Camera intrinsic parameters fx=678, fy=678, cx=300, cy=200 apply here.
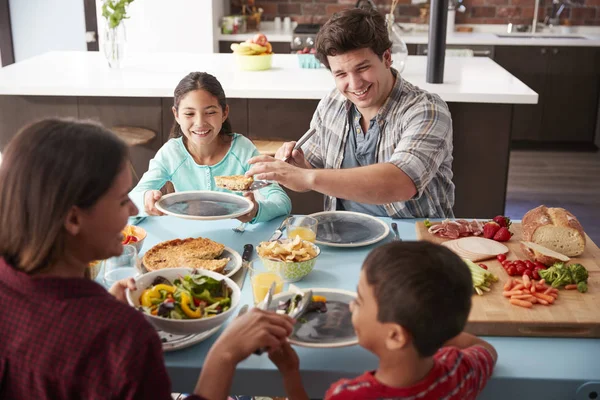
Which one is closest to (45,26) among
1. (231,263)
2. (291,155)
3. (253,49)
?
(253,49)

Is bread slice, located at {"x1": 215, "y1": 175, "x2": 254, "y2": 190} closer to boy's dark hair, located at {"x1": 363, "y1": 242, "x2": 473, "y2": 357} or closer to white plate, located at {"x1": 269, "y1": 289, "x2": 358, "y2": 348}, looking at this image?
white plate, located at {"x1": 269, "y1": 289, "x2": 358, "y2": 348}

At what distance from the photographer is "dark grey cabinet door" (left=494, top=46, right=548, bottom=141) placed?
584cm

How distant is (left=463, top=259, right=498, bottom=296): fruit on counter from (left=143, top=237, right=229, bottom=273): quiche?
0.61 metres

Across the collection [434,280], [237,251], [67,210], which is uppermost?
[67,210]

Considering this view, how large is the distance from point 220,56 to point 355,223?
2.76m

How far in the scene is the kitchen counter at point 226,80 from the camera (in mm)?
3408

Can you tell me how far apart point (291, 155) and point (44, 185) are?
1436 mm

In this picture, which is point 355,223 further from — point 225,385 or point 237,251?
point 225,385

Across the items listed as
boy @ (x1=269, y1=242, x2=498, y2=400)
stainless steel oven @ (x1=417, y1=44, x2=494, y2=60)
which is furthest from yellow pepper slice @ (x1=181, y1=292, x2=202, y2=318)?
stainless steel oven @ (x1=417, y1=44, x2=494, y2=60)

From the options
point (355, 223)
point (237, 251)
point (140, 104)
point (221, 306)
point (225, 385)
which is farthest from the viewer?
point (140, 104)

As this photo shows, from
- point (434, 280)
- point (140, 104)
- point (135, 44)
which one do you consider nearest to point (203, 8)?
point (135, 44)

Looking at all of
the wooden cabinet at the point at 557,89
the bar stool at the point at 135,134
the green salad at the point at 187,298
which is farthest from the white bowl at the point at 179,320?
the wooden cabinet at the point at 557,89

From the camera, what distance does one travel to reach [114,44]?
3.89 m

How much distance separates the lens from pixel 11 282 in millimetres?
1094
